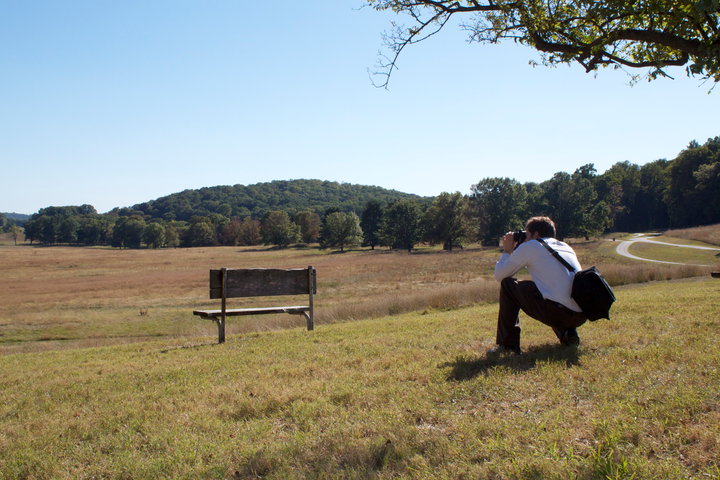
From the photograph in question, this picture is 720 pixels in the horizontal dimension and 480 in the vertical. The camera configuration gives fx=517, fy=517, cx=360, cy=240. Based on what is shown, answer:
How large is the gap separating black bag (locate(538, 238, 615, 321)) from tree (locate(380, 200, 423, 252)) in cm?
8878

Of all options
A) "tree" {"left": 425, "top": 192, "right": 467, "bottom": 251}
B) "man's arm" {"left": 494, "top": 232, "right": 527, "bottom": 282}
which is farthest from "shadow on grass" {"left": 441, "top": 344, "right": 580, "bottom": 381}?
"tree" {"left": 425, "top": 192, "right": 467, "bottom": 251}

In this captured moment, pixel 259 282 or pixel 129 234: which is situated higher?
pixel 129 234

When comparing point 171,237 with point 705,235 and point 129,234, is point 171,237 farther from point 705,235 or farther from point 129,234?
point 705,235

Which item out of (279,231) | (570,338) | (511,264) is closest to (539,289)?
(511,264)

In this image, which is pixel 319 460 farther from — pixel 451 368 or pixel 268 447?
pixel 451 368

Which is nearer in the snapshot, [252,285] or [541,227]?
[541,227]

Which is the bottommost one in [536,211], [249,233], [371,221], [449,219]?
[249,233]

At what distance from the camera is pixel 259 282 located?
1064cm

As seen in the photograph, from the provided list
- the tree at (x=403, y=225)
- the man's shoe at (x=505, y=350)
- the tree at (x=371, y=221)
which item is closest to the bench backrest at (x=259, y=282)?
the man's shoe at (x=505, y=350)

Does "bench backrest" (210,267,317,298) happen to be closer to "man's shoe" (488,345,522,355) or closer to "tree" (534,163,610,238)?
"man's shoe" (488,345,522,355)

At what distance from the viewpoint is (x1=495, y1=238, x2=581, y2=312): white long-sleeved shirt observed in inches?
212

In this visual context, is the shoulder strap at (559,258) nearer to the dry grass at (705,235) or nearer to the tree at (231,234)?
the dry grass at (705,235)

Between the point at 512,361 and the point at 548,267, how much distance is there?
107 cm

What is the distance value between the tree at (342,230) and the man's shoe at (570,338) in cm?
9443
